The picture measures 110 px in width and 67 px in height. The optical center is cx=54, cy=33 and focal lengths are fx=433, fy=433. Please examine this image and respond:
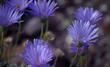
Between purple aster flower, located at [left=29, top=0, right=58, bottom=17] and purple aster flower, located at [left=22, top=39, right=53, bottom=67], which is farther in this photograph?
purple aster flower, located at [left=29, top=0, right=58, bottom=17]

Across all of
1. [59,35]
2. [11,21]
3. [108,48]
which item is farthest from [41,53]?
[59,35]

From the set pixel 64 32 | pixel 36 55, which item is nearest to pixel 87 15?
pixel 36 55

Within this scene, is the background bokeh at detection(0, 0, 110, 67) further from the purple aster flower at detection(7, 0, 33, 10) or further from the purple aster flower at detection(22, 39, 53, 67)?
the purple aster flower at detection(22, 39, 53, 67)

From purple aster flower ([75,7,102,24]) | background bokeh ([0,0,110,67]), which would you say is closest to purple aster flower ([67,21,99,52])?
purple aster flower ([75,7,102,24])

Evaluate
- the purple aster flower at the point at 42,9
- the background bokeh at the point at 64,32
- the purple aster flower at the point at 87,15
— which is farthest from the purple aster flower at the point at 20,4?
the background bokeh at the point at 64,32

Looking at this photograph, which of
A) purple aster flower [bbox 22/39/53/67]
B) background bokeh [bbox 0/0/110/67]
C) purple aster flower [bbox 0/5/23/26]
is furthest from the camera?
background bokeh [bbox 0/0/110/67]

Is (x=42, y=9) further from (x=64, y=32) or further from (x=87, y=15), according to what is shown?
(x=64, y=32)
